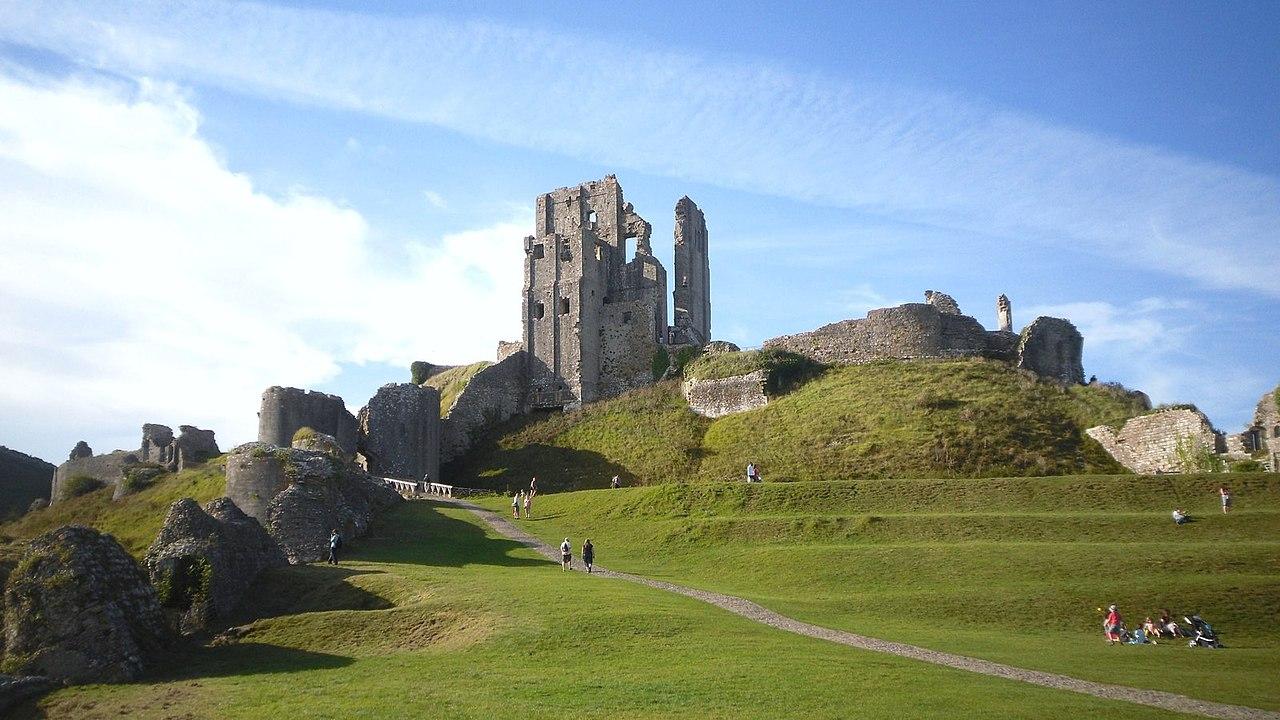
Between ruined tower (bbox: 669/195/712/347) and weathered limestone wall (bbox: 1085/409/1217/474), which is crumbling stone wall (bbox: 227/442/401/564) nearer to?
weathered limestone wall (bbox: 1085/409/1217/474)

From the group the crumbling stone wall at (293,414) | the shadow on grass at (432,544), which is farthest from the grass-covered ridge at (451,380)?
the shadow on grass at (432,544)

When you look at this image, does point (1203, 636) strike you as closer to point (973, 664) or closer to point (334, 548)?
point (973, 664)

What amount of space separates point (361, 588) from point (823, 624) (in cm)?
1111

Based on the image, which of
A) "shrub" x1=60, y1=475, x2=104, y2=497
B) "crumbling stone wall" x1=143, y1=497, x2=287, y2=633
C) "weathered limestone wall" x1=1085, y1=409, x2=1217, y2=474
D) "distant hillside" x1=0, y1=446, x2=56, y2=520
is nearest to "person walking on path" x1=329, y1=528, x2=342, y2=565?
"crumbling stone wall" x1=143, y1=497, x2=287, y2=633

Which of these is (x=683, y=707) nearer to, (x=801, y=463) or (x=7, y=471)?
(x=801, y=463)

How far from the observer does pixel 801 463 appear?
1757 inches

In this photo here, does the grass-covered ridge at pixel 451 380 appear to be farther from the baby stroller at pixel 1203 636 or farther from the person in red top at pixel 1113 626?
the baby stroller at pixel 1203 636

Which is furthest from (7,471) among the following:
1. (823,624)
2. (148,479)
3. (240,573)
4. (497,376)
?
(823,624)

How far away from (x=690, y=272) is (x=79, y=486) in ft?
136

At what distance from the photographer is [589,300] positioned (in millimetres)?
64500

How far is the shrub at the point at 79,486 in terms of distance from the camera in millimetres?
49625

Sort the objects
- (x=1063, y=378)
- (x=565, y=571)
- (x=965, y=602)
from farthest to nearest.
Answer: (x=1063, y=378) < (x=565, y=571) < (x=965, y=602)

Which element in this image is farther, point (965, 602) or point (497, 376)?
point (497, 376)

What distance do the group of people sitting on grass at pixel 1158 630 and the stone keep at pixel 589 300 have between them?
138 ft
